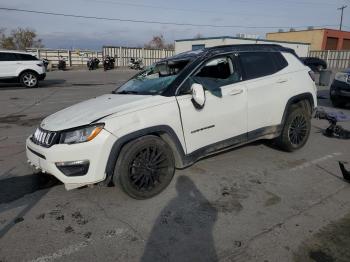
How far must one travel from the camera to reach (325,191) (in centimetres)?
413

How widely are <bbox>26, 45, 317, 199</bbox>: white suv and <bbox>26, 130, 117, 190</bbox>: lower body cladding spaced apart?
1cm

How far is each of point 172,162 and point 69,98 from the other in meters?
9.38

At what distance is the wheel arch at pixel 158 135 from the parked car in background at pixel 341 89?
752 cm

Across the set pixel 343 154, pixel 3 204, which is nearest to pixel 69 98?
pixel 3 204

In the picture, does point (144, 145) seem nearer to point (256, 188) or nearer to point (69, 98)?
point (256, 188)

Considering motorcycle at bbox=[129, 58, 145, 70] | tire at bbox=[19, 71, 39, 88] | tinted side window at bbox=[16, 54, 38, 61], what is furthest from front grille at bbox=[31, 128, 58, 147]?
motorcycle at bbox=[129, 58, 145, 70]

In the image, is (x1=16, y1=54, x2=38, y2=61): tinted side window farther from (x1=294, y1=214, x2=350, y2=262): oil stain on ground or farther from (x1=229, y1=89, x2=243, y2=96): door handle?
(x1=294, y1=214, x2=350, y2=262): oil stain on ground

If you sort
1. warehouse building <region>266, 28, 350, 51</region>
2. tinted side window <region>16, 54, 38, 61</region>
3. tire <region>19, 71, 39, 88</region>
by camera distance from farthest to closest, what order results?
warehouse building <region>266, 28, 350, 51</region>, tire <region>19, 71, 39, 88</region>, tinted side window <region>16, 54, 38, 61</region>

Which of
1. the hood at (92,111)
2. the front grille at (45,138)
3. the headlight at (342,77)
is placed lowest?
the front grille at (45,138)

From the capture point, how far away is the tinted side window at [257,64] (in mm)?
4812

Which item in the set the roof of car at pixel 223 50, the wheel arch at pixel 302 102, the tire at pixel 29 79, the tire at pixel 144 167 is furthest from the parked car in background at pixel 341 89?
the tire at pixel 29 79

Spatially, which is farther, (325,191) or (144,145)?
(325,191)

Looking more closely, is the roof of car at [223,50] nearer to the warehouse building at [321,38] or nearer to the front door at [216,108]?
the front door at [216,108]

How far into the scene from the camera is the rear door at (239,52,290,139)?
4.74m
